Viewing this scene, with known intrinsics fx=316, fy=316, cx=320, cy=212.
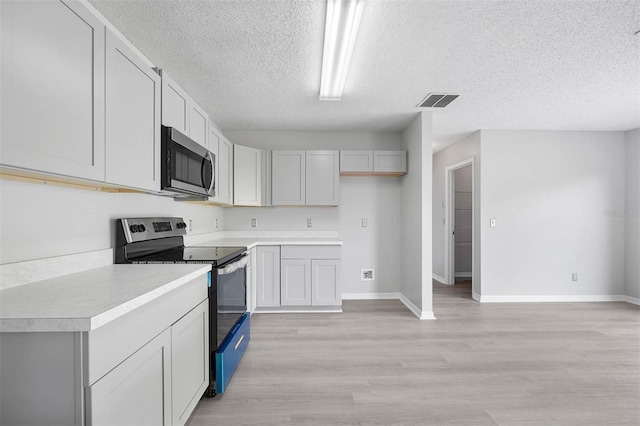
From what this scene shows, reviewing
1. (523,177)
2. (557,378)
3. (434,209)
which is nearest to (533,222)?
(523,177)

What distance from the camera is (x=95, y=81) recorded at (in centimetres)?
144

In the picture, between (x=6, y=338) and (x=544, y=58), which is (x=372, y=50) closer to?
(x=544, y=58)

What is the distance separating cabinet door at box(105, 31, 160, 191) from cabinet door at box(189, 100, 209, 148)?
1.96ft

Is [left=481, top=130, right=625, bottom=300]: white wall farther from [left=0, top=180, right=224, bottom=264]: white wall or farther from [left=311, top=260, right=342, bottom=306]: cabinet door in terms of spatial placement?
[left=0, top=180, right=224, bottom=264]: white wall

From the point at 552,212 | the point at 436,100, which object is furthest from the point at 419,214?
the point at 552,212

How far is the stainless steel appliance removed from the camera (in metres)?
2.10

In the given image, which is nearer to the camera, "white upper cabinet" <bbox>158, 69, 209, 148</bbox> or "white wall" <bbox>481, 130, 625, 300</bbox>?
"white upper cabinet" <bbox>158, 69, 209, 148</bbox>

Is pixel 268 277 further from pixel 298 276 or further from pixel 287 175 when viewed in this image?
pixel 287 175

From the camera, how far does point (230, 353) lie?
2268 mm

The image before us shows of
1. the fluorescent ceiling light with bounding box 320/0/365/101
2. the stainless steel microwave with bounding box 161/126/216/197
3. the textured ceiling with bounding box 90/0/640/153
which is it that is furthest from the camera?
the stainless steel microwave with bounding box 161/126/216/197

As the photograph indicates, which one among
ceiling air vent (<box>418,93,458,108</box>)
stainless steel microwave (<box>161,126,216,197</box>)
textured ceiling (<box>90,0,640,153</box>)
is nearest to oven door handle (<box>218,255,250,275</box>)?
stainless steel microwave (<box>161,126,216,197</box>)

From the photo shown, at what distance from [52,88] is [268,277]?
10.1 feet

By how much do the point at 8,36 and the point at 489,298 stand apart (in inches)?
207

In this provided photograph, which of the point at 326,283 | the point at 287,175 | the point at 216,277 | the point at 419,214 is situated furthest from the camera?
the point at 287,175
